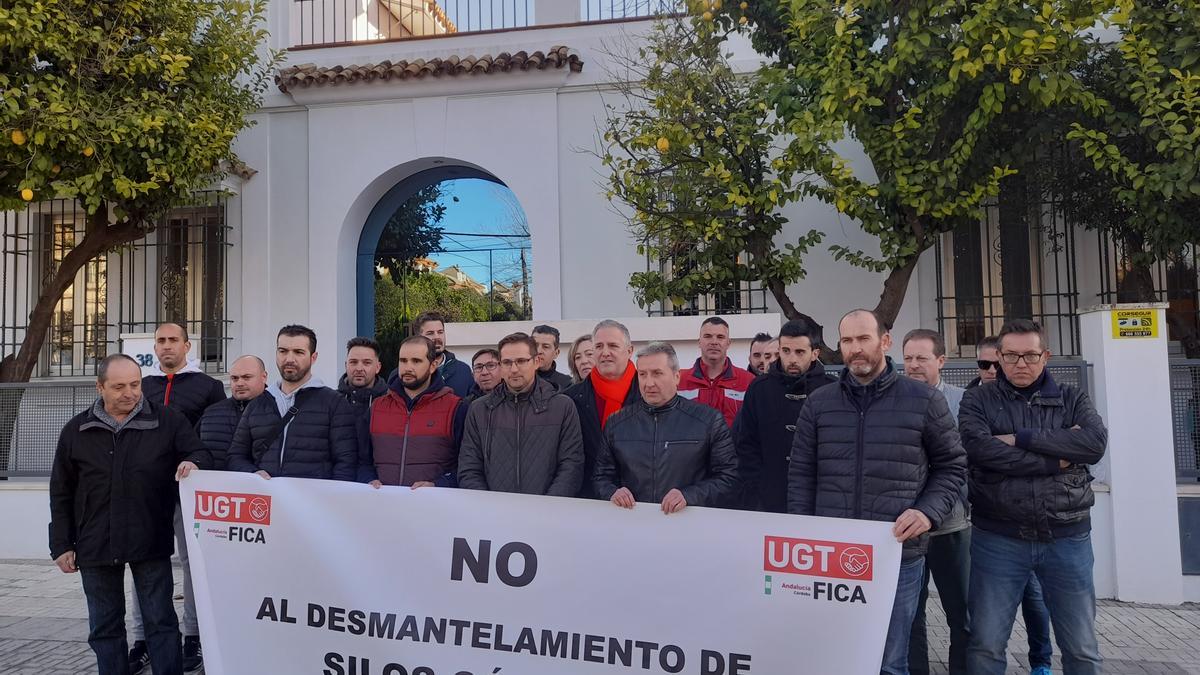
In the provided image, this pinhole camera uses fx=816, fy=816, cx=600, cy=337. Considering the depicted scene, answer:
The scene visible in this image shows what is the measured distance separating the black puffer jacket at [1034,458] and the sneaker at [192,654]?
4491mm

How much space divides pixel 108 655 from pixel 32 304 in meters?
8.46

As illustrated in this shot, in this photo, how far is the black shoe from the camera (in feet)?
16.0

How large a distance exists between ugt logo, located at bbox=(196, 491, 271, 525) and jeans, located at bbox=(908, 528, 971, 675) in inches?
139

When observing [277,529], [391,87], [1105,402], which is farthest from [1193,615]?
[391,87]

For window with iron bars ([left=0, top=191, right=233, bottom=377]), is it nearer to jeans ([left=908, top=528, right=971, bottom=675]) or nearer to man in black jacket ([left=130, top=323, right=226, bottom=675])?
man in black jacket ([left=130, top=323, right=226, bottom=675])

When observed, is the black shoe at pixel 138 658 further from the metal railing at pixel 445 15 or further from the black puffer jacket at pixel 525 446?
the metal railing at pixel 445 15

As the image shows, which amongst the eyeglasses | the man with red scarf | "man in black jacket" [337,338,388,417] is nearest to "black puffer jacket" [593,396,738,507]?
the man with red scarf

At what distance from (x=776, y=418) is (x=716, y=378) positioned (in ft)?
3.01

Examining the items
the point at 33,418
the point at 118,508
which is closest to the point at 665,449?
the point at 118,508

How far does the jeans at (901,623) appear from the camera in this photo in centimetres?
356

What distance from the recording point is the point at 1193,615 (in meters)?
5.89

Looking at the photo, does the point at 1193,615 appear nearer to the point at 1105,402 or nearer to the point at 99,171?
the point at 1105,402

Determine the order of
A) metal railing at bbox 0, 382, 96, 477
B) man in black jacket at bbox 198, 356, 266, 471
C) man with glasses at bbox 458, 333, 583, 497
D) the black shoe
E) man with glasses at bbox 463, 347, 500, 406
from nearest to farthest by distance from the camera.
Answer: man with glasses at bbox 458, 333, 583, 497, man in black jacket at bbox 198, 356, 266, 471, the black shoe, man with glasses at bbox 463, 347, 500, 406, metal railing at bbox 0, 382, 96, 477

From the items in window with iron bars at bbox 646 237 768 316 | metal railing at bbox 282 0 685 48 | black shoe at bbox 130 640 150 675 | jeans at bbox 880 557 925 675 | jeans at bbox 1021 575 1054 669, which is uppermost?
metal railing at bbox 282 0 685 48
